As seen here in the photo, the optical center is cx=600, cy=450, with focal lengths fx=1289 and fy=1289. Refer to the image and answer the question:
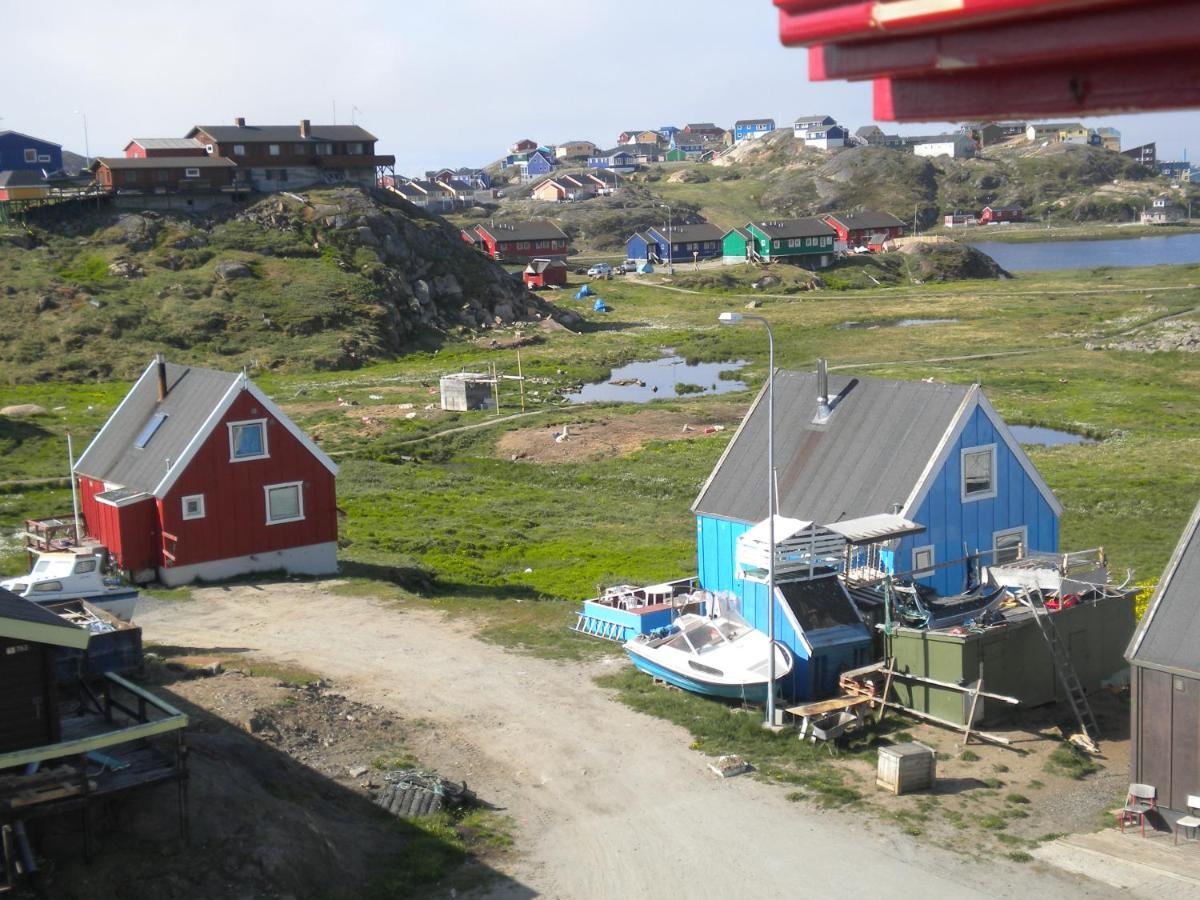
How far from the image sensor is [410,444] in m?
62.5

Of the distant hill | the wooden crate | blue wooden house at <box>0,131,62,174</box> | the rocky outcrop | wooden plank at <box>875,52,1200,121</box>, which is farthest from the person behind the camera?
blue wooden house at <box>0,131,62,174</box>

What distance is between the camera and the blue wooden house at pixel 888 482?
28.3 metres

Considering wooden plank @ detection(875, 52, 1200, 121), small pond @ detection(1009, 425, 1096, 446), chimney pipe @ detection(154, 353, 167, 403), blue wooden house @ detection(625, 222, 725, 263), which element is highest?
blue wooden house @ detection(625, 222, 725, 263)

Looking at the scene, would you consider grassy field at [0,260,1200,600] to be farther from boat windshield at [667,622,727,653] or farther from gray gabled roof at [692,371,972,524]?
gray gabled roof at [692,371,972,524]

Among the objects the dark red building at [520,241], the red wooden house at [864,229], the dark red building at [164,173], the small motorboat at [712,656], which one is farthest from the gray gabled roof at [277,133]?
the small motorboat at [712,656]

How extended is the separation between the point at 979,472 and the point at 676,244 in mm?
130025

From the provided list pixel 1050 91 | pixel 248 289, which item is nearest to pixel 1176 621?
pixel 1050 91

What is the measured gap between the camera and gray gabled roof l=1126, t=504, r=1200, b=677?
19750 millimetres

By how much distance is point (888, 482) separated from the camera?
28.8 m

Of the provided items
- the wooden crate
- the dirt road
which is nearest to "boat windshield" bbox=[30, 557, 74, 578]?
the dirt road

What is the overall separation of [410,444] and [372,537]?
19.2 meters

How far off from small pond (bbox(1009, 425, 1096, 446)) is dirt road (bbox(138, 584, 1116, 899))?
38.0m

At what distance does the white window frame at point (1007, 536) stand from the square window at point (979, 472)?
101cm

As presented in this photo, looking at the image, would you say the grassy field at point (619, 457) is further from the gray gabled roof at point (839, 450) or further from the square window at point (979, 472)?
the square window at point (979, 472)
